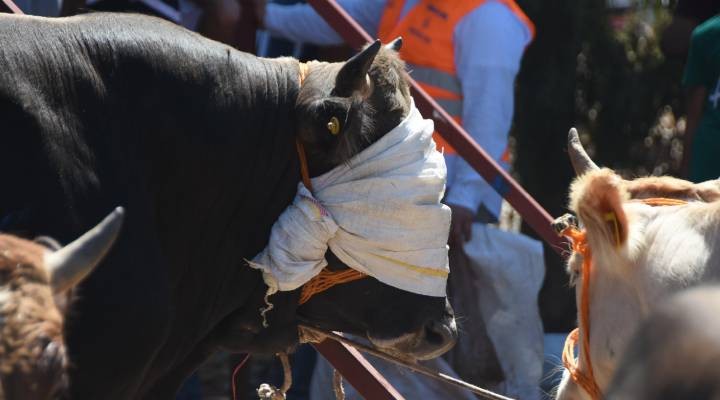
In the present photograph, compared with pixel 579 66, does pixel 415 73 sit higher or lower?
higher

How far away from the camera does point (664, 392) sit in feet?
5.59

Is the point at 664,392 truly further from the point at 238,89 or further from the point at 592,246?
the point at 238,89

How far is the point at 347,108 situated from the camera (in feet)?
11.9

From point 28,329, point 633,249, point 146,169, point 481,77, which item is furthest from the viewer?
point 481,77

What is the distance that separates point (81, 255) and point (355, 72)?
1397 mm

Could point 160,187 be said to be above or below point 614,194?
below

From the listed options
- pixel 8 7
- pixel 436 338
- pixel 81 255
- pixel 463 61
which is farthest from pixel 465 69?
pixel 81 255

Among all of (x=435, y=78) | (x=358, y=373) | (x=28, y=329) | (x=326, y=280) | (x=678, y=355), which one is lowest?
(x=358, y=373)

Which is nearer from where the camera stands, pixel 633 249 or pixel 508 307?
pixel 633 249

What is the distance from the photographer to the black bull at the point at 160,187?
322 centimetres

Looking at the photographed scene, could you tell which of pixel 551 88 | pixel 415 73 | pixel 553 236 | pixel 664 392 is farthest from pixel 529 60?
pixel 664 392

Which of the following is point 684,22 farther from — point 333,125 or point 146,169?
point 146,169

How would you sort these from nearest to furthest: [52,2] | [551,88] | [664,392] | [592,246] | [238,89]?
[664,392], [592,246], [238,89], [52,2], [551,88]

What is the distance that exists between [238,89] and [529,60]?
411 centimetres
